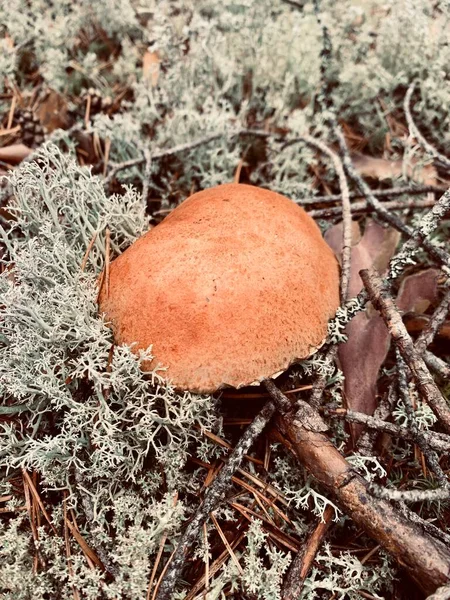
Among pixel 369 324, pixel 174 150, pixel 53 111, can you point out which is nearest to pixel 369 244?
pixel 369 324

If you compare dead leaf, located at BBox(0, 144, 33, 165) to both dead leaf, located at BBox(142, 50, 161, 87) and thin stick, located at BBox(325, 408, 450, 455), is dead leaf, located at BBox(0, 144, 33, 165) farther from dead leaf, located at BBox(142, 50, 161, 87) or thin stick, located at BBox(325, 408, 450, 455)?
thin stick, located at BBox(325, 408, 450, 455)

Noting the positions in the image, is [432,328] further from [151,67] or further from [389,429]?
[151,67]

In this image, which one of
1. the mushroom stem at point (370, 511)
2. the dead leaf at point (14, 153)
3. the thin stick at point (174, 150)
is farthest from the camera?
the dead leaf at point (14, 153)

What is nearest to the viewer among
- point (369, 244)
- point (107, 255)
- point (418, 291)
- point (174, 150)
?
point (107, 255)

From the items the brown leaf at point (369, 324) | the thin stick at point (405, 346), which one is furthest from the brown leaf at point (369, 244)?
the thin stick at point (405, 346)

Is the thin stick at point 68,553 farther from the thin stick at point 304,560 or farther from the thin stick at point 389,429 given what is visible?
the thin stick at point 389,429

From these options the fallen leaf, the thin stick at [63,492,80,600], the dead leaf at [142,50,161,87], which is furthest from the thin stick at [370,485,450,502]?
the dead leaf at [142,50,161,87]
